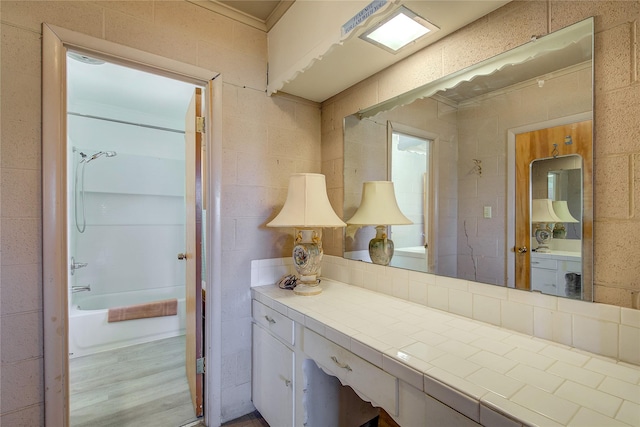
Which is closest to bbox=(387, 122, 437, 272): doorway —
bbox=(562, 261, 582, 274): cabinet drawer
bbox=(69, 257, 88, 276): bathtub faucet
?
bbox=(562, 261, 582, 274): cabinet drawer

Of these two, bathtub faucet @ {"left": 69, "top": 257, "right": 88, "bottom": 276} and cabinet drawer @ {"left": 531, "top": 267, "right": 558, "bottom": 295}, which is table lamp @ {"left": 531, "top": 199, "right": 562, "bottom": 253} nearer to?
cabinet drawer @ {"left": 531, "top": 267, "right": 558, "bottom": 295}

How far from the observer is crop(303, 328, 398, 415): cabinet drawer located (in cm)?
91

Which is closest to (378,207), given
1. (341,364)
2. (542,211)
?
(542,211)

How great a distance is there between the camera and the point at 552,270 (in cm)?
102

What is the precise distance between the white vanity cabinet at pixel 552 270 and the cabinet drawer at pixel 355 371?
0.63 meters

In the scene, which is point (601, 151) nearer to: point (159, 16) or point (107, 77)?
point (159, 16)

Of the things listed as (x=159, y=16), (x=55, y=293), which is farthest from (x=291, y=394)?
(x=159, y=16)

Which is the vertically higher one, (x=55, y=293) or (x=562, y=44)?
(x=562, y=44)

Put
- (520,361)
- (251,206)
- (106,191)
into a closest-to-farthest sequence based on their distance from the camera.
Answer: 1. (520,361)
2. (251,206)
3. (106,191)

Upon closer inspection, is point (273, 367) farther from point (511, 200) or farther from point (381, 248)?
point (511, 200)

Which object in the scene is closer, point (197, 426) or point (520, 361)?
point (520, 361)

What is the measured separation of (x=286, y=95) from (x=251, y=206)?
0.78 meters

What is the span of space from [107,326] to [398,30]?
3.17 metres

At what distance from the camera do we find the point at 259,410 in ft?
5.40
